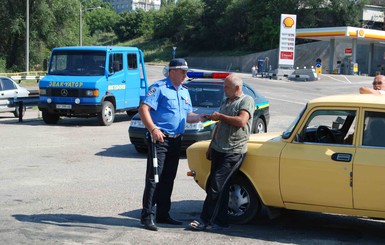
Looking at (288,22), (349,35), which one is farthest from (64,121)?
(349,35)

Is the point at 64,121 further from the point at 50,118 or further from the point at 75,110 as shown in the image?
the point at 75,110

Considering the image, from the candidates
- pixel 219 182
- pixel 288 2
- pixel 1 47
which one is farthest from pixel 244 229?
pixel 288 2

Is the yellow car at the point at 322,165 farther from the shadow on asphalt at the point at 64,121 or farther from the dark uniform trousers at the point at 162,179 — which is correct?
the shadow on asphalt at the point at 64,121

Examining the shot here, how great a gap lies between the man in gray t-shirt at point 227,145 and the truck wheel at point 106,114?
1177 centimetres

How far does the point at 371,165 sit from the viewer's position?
237 inches

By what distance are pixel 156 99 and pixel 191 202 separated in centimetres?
209

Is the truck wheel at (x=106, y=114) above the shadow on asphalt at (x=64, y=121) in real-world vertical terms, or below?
above

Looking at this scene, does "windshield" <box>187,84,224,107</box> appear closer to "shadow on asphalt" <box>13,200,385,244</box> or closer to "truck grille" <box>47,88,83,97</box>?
"shadow on asphalt" <box>13,200,385,244</box>

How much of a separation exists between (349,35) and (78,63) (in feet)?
132

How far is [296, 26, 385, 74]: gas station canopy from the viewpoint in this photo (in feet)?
178

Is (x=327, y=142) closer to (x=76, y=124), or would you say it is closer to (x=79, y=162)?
(x=79, y=162)

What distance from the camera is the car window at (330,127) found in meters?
6.51

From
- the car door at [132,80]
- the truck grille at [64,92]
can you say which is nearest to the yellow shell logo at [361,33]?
the car door at [132,80]

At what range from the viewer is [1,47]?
193 ft
